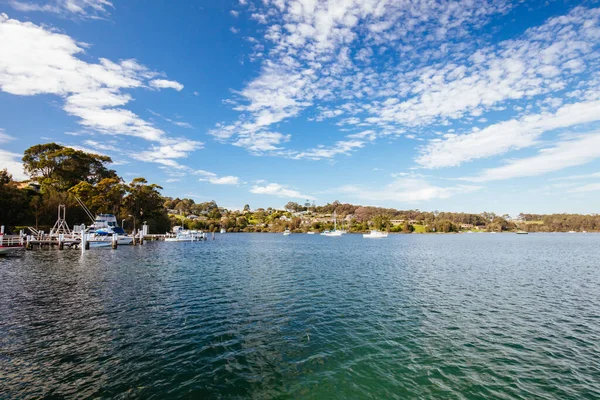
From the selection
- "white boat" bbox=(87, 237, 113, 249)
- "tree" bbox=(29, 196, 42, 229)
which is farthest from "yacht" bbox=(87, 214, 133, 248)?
"tree" bbox=(29, 196, 42, 229)

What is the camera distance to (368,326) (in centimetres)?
1989

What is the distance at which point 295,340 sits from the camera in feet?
56.7

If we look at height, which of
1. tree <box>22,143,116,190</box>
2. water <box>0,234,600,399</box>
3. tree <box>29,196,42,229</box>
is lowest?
water <box>0,234,600,399</box>

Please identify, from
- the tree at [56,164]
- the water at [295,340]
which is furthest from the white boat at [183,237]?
the water at [295,340]

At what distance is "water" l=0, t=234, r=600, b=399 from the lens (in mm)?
12359

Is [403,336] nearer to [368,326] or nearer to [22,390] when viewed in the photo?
[368,326]

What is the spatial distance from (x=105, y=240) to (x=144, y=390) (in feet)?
267

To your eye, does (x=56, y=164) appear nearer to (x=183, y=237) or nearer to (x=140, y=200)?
(x=140, y=200)

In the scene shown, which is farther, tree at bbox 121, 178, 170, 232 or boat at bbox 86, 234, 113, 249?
tree at bbox 121, 178, 170, 232

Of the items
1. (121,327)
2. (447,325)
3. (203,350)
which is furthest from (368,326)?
(121,327)

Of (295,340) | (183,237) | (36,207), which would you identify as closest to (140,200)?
(183,237)

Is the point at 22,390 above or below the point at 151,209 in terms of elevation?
below

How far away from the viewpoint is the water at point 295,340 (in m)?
12.4

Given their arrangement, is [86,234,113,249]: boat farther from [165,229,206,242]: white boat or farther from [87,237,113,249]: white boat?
[165,229,206,242]: white boat
